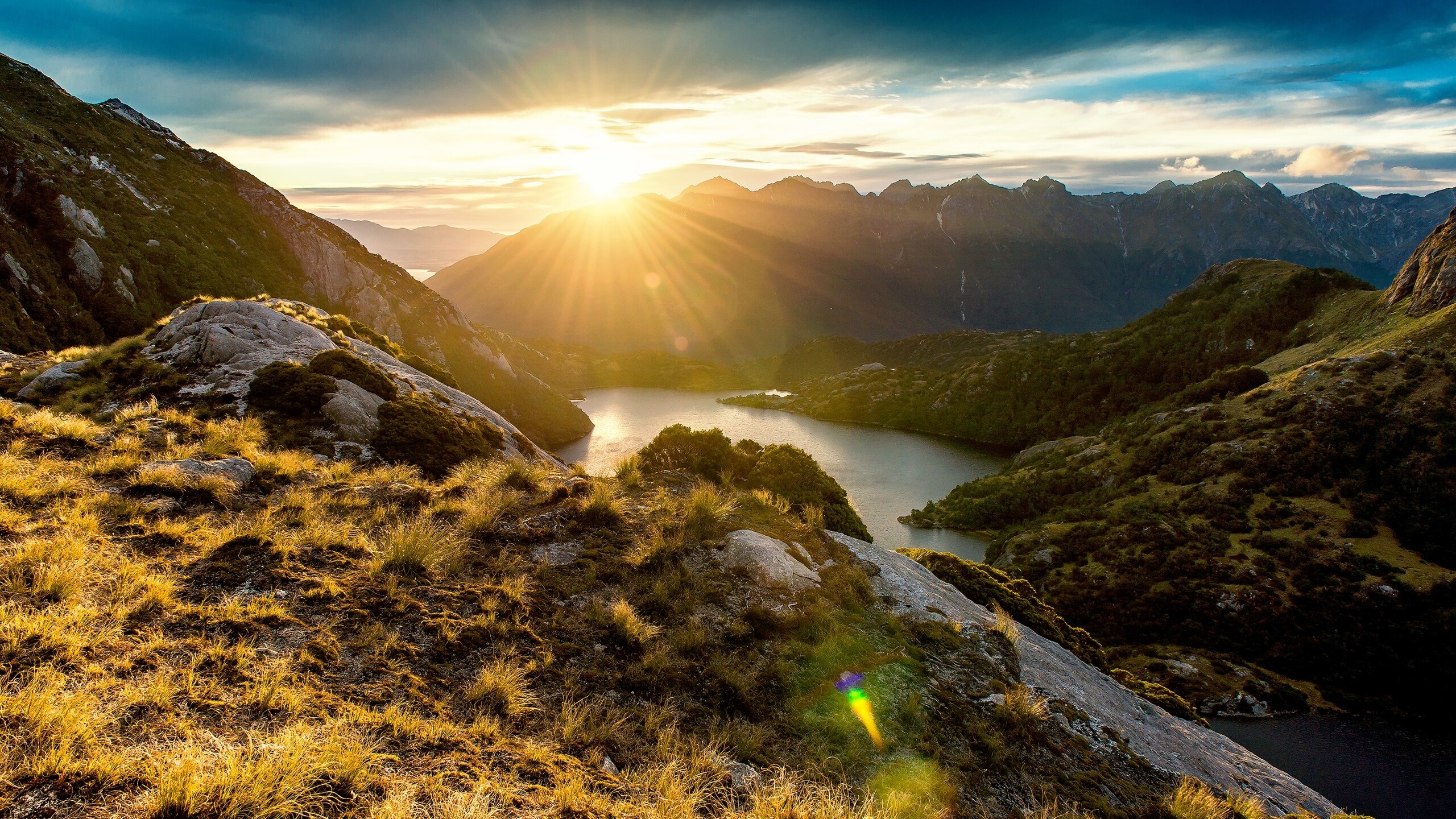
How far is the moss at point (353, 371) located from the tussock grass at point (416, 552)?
41.2 feet

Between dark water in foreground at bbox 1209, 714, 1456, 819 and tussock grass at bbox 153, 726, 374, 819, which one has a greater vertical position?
tussock grass at bbox 153, 726, 374, 819

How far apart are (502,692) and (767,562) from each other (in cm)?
631

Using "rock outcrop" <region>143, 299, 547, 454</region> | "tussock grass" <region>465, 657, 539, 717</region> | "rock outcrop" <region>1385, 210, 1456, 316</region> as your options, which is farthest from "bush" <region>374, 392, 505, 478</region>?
"rock outcrop" <region>1385, 210, 1456, 316</region>

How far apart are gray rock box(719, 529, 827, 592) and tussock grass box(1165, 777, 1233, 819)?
23.3 ft

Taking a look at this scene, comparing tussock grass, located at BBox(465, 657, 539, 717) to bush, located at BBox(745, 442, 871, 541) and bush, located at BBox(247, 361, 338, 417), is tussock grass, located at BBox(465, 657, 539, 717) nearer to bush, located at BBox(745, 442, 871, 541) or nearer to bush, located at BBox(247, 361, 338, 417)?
bush, located at BBox(745, 442, 871, 541)

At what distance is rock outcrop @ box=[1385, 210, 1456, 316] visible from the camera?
80.1 meters

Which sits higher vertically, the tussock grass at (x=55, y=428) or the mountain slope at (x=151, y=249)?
the mountain slope at (x=151, y=249)

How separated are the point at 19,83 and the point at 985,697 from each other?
14225cm

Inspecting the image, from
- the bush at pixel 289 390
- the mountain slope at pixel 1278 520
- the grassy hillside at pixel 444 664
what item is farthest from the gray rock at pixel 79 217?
the mountain slope at pixel 1278 520

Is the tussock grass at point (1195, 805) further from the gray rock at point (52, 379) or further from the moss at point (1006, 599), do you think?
the gray rock at point (52, 379)

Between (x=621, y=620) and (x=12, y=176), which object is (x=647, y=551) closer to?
(x=621, y=620)

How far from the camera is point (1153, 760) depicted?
11984 mm

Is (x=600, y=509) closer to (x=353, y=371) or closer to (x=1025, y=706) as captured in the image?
(x=1025, y=706)

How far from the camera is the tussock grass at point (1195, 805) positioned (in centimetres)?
948
